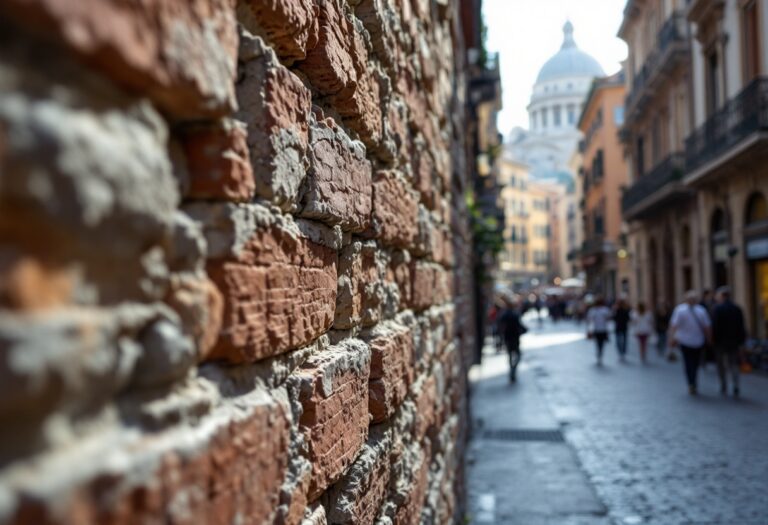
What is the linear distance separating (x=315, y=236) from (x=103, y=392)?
2.67 feet

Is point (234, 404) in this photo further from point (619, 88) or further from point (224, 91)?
point (619, 88)

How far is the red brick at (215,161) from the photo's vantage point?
95 centimetres

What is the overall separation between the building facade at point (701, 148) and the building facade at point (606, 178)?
37.3 ft

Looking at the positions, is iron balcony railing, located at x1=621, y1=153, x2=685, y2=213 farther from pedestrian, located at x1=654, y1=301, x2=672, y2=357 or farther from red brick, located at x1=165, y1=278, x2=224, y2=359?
red brick, located at x1=165, y1=278, x2=224, y2=359

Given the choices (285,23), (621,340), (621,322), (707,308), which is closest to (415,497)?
(285,23)

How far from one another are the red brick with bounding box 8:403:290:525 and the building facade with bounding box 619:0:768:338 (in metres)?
17.5

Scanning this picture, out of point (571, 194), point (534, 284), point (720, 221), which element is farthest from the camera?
point (534, 284)

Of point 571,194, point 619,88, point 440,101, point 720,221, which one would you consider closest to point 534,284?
point 571,194

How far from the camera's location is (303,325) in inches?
54.1

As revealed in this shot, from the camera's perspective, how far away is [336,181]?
1.63 meters

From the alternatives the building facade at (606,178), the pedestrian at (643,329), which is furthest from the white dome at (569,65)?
the pedestrian at (643,329)

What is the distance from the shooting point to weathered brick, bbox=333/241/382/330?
177 centimetres

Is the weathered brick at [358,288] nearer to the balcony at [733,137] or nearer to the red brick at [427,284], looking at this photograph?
the red brick at [427,284]

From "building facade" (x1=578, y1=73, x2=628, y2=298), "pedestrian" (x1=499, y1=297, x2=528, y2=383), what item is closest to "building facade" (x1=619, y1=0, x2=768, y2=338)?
"pedestrian" (x1=499, y1=297, x2=528, y2=383)
